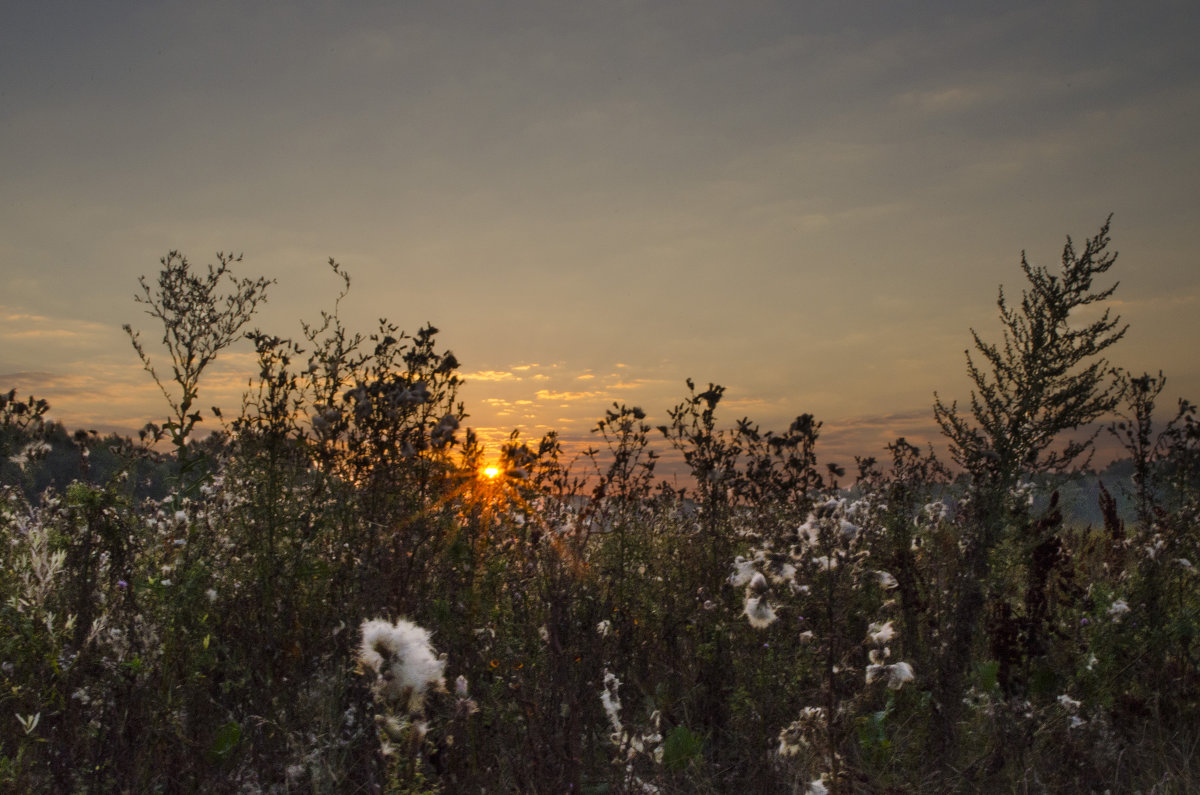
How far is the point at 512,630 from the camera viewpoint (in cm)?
465

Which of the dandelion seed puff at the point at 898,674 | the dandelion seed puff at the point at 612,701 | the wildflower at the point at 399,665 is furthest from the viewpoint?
the dandelion seed puff at the point at 612,701

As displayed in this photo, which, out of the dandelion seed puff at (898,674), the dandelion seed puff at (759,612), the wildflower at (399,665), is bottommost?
the dandelion seed puff at (898,674)

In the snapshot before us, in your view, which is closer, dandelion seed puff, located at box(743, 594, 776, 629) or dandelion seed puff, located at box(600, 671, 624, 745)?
dandelion seed puff, located at box(743, 594, 776, 629)

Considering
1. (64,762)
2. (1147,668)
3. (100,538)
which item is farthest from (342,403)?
(1147,668)

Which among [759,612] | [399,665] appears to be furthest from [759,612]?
[399,665]

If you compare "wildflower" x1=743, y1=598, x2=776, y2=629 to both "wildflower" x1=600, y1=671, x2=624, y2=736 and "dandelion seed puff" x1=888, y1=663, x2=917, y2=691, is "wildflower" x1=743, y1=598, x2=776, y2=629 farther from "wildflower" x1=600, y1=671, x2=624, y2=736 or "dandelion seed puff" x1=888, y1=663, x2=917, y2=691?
"wildflower" x1=600, y1=671, x2=624, y2=736

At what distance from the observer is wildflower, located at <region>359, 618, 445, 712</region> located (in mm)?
2111

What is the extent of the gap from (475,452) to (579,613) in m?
1.43

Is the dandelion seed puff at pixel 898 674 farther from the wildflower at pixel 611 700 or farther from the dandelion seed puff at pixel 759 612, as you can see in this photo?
the wildflower at pixel 611 700

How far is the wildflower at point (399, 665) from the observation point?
6.93 ft

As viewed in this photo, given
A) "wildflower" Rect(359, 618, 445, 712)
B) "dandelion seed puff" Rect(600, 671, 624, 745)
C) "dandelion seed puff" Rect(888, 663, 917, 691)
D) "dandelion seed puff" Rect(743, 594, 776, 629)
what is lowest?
"dandelion seed puff" Rect(600, 671, 624, 745)

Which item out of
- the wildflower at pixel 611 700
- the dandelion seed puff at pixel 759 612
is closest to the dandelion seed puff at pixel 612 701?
the wildflower at pixel 611 700

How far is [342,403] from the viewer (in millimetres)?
5176

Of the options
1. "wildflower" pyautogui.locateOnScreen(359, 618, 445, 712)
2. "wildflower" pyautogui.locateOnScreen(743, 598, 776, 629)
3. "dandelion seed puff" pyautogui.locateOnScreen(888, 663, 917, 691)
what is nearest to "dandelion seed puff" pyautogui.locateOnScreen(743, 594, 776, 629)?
"wildflower" pyautogui.locateOnScreen(743, 598, 776, 629)
